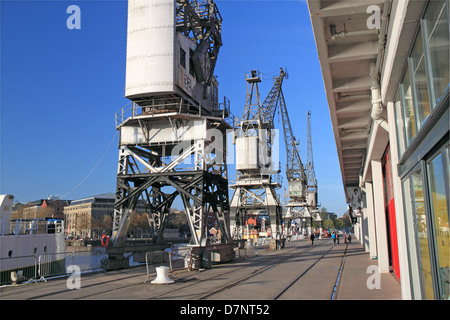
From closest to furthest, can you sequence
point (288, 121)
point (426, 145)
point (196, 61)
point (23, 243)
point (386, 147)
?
point (426, 145), point (386, 147), point (23, 243), point (196, 61), point (288, 121)

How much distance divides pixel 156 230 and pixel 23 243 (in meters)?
9.06

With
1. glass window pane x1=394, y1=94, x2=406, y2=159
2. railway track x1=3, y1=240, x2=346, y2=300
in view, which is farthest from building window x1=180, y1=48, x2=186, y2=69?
glass window pane x1=394, y1=94, x2=406, y2=159

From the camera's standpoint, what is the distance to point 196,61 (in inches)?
1037

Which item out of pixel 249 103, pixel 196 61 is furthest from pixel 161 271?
pixel 249 103

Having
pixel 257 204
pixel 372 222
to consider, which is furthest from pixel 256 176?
pixel 372 222

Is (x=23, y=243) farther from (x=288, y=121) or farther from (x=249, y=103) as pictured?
(x=288, y=121)

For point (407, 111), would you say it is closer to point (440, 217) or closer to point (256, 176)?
point (440, 217)

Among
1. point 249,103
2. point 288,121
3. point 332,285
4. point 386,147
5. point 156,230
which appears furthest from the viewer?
point 288,121

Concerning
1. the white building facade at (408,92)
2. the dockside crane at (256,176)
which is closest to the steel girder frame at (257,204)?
the dockside crane at (256,176)

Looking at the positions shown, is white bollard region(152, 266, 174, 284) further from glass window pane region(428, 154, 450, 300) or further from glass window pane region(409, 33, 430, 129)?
glass window pane region(409, 33, 430, 129)

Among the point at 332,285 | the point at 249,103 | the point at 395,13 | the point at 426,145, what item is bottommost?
the point at 332,285

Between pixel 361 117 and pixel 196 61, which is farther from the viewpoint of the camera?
pixel 196 61

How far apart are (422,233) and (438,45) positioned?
3666mm

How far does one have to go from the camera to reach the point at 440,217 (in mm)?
5996
